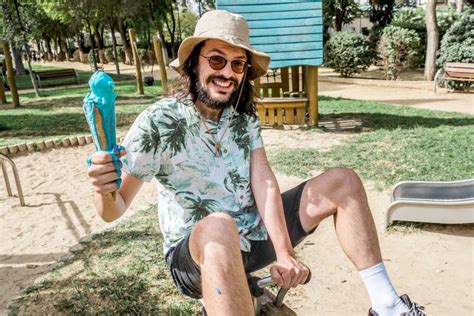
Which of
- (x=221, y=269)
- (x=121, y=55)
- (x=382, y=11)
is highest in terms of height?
(x=382, y=11)

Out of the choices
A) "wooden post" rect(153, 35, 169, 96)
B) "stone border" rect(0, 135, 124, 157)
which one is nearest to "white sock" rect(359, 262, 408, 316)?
"stone border" rect(0, 135, 124, 157)

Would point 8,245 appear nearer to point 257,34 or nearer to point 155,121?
point 155,121

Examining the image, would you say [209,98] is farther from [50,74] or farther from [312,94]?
[50,74]

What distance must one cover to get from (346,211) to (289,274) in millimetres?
418

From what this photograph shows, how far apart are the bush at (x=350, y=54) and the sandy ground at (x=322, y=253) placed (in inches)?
465

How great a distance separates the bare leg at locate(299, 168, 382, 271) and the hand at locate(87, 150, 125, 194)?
3.15 feet

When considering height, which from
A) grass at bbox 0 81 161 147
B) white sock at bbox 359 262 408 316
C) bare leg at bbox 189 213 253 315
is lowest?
grass at bbox 0 81 161 147

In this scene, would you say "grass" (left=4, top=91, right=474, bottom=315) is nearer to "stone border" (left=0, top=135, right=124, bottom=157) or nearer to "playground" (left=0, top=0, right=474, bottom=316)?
"playground" (left=0, top=0, right=474, bottom=316)

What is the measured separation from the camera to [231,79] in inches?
80.0

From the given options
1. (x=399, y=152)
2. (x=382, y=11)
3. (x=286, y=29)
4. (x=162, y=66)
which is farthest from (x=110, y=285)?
(x=382, y=11)

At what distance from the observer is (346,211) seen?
1.93 metres

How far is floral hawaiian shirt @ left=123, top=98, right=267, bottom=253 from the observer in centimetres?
188

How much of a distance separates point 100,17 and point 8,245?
24.1 meters

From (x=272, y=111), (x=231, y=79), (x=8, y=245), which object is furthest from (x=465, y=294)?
(x=272, y=111)
